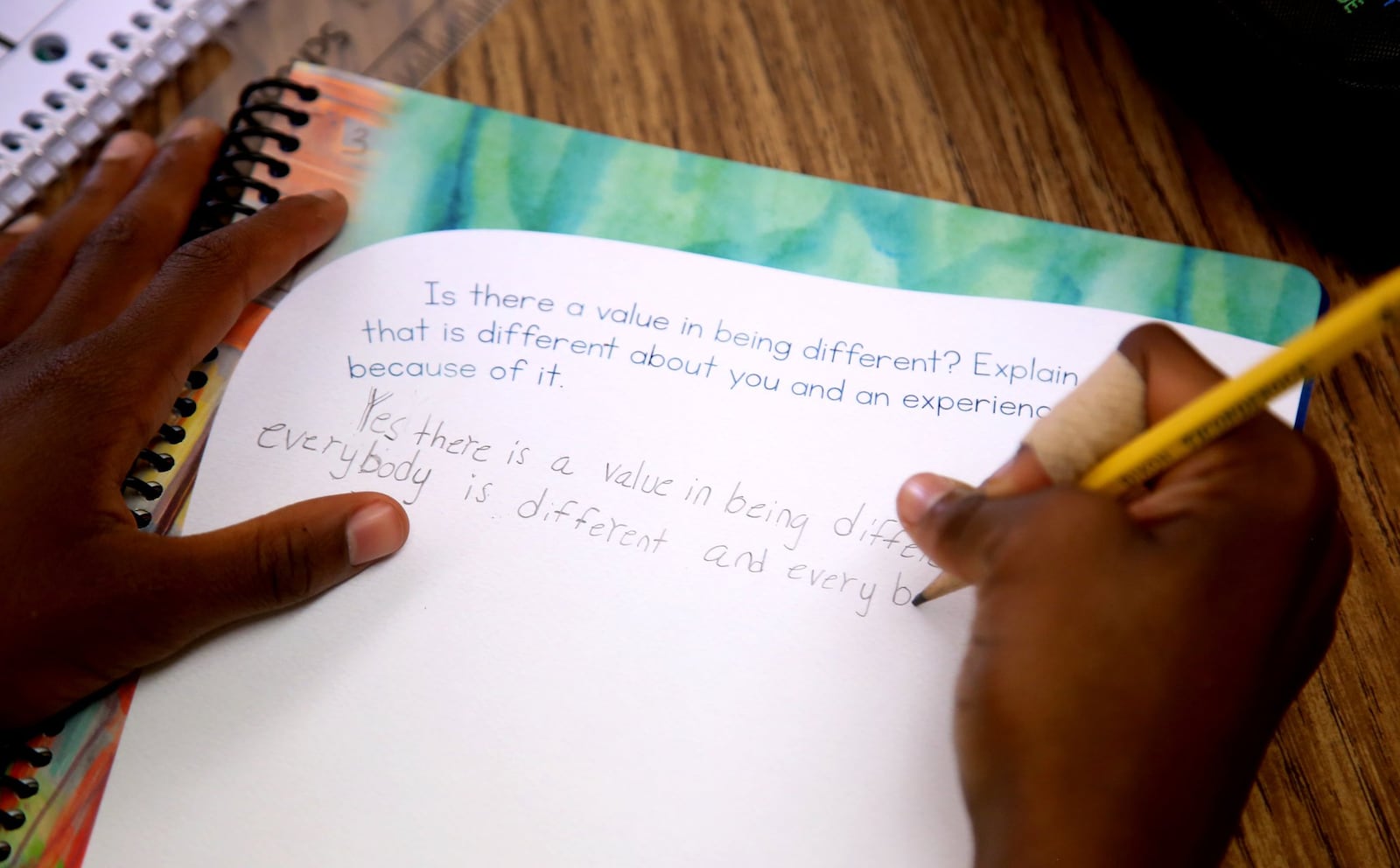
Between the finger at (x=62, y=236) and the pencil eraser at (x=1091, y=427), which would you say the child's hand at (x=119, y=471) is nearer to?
the finger at (x=62, y=236)

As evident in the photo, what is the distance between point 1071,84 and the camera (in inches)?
20.4

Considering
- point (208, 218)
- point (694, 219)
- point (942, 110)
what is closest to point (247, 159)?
point (208, 218)

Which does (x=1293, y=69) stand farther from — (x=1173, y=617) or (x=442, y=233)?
(x=442, y=233)

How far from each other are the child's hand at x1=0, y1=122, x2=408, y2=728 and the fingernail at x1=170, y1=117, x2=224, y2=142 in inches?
1.8

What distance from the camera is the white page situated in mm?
393

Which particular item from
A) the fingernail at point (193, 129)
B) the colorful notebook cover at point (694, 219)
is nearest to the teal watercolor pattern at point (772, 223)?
the colorful notebook cover at point (694, 219)

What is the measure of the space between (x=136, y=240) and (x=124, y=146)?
8 cm

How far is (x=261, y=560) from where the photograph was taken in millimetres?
415

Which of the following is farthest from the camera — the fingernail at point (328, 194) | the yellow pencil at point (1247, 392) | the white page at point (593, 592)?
the fingernail at point (328, 194)

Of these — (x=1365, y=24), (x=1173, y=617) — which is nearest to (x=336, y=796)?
(x=1173, y=617)

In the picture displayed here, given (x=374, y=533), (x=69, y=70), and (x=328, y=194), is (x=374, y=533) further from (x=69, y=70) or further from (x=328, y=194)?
(x=69, y=70)

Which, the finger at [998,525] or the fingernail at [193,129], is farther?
the fingernail at [193,129]

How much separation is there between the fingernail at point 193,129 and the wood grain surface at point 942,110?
1.2 inches

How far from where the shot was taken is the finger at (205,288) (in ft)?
1.47
